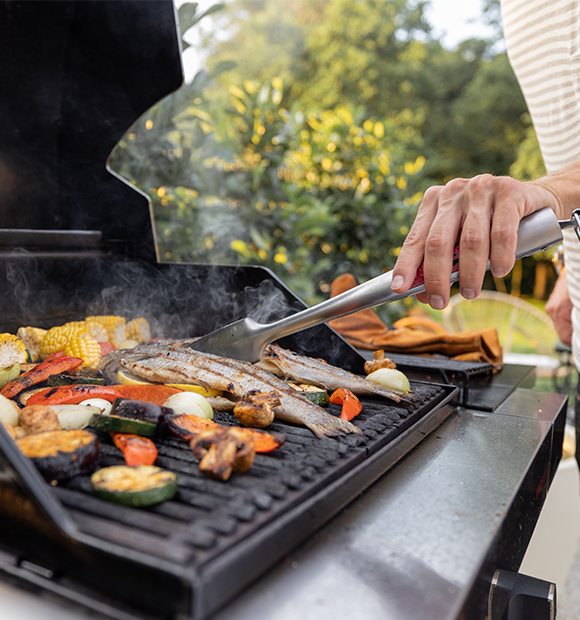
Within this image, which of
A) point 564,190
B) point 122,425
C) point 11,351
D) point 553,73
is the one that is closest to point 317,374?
point 122,425

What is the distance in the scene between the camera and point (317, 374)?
150 centimetres

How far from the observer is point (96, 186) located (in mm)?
2207

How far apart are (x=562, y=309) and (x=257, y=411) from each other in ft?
5.96

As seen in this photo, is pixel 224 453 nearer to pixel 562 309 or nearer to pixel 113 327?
pixel 113 327

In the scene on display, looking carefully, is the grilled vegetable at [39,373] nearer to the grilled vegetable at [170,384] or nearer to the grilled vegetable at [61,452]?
the grilled vegetable at [170,384]

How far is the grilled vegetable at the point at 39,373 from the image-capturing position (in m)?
1.33

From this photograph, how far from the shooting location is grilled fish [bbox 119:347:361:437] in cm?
118

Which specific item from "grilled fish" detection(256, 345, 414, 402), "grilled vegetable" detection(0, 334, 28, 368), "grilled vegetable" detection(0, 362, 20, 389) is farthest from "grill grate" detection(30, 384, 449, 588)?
"grilled vegetable" detection(0, 334, 28, 368)

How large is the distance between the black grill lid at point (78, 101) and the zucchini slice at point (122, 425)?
4.21ft

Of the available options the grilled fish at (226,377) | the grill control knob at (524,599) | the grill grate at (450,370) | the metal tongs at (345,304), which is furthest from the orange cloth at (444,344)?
the grill control knob at (524,599)

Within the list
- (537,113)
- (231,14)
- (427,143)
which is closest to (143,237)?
(537,113)

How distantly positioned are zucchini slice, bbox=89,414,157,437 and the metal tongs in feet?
1.82

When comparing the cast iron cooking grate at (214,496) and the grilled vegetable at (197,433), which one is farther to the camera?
the grilled vegetable at (197,433)

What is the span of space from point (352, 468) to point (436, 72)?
1927 centimetres
